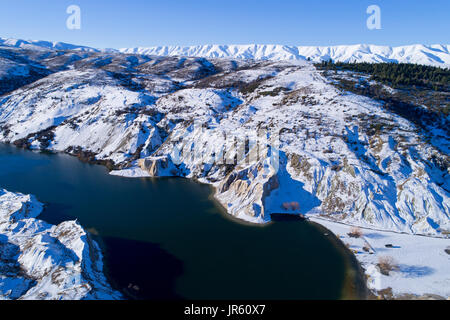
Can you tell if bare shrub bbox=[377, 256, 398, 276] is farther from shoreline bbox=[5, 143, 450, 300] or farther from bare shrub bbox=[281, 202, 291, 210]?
bare shrub bbox=[281, 202, 291, 210]

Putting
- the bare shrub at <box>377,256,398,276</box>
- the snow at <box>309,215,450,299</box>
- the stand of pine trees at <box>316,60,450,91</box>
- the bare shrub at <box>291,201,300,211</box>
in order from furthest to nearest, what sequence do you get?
the stand of pine trees at <box>316,60,450,91</box> < the bare shrub at <box>291,201,300,211</box> < the bare shrub at <box>377,256,398,276</box> < the snow at <box>309,215,450,299</box>

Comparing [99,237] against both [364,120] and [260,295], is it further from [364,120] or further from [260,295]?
[364,120]

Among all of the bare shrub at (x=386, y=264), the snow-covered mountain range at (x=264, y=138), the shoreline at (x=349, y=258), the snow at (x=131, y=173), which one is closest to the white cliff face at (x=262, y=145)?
the snow-covered mountain range at (x=264, y=138)

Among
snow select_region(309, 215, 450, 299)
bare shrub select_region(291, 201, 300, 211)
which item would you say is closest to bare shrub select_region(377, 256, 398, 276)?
snow select_region(309, 215, 450, 299)

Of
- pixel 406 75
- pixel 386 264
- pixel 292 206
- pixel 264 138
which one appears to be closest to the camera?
pixel 386 264

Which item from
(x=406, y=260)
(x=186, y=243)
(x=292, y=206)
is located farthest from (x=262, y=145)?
(x=406, y=260)

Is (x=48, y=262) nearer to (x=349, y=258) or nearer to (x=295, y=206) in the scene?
(x=295, y=206)
